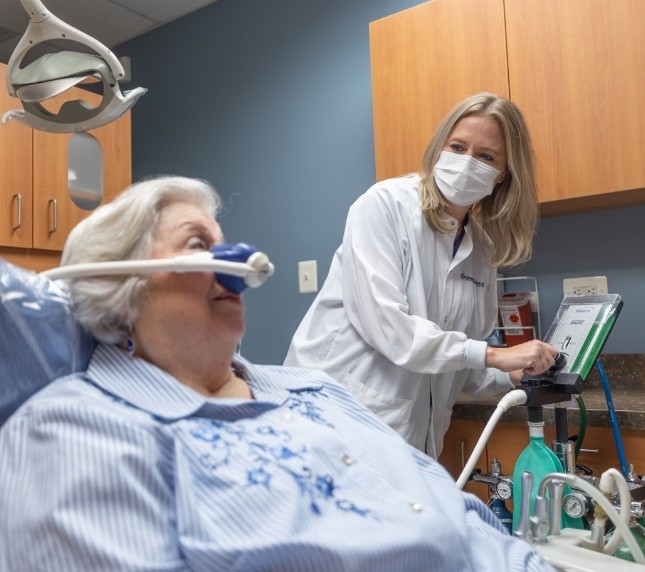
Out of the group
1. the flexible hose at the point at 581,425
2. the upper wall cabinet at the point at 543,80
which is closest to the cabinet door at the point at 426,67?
the upper wall cabinet at the point at 543,80

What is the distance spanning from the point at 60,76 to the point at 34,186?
1.81 metres

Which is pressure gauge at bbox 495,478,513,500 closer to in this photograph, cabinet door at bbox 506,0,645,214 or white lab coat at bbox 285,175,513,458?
white lab coat at bbox 285,175,513,458

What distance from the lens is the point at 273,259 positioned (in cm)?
305

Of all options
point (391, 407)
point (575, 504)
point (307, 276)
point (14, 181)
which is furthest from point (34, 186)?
point (575, 504)

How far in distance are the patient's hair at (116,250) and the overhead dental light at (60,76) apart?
0.78 ft

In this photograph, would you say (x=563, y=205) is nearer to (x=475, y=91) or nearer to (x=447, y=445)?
(x=475, y=91)

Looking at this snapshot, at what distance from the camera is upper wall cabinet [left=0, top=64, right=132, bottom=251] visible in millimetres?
2701

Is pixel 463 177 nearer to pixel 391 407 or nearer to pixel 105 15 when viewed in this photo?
pixel 391 407

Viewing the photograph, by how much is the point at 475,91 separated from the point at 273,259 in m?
1.25

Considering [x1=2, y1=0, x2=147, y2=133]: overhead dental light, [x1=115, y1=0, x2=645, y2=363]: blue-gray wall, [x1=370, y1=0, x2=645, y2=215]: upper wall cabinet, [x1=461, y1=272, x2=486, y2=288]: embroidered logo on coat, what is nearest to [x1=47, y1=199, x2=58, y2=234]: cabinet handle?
[x1=115, y1=0, x2=645, y2=363]: blue-gray wall

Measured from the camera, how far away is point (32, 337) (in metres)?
0.89

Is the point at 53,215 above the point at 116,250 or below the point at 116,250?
above

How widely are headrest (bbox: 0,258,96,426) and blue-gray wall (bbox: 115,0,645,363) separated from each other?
5.87 ft

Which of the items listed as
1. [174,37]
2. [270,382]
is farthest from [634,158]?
[174,37]
